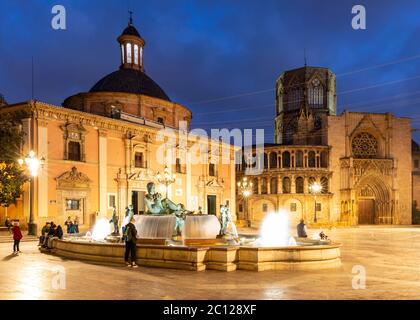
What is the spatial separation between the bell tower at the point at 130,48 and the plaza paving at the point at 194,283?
34.3 metres

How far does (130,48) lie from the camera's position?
1702 inches

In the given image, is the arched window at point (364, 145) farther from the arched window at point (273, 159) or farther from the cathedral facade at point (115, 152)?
the cathedral facade at point (115, 152)

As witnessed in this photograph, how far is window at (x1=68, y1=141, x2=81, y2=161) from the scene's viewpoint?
1126 inches

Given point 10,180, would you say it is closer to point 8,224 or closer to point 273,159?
point 8,224

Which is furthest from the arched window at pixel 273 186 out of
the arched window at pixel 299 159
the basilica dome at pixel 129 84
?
the basilica dome at pixel 129 84

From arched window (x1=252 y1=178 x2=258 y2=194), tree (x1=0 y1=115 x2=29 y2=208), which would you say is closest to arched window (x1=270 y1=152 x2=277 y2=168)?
arched window (x1=252 y1=178 x2=258 y2=194)

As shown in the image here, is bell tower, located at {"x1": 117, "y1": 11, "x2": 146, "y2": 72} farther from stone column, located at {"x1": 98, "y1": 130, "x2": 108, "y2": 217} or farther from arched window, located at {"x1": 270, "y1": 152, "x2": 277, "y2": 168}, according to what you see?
arched window, located at {"x1": 270, "y1": 152, "x2": 277, "y2": 168}

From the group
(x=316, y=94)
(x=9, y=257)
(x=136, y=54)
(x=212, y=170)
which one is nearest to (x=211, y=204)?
(x=212, y=170)

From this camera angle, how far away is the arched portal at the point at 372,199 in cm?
4594

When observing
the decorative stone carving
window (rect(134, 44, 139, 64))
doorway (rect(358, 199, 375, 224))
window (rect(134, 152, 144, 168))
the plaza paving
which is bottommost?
doorway (rect(358, 199, 375, 224))

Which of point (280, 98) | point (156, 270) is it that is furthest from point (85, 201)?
point (280, 98)

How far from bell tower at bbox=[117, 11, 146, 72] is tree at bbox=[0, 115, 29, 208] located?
20.2 meters

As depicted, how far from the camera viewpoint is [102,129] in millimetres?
30547
